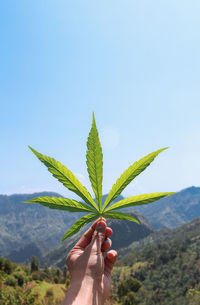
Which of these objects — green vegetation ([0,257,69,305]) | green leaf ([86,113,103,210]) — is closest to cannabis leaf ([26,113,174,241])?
green leaf ([86,113,103,210])

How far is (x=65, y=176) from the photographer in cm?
185

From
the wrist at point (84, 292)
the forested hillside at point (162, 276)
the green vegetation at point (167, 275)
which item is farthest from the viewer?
the green vegetation at point (167, 275)

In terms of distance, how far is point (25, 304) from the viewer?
37.1 feet

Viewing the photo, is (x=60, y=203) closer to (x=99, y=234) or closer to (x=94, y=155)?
(x=94, y=155)

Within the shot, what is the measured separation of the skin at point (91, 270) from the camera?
86.4 inches

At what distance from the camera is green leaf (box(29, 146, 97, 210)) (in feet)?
6.01

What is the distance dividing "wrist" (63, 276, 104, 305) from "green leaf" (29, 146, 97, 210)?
1048 millimetres

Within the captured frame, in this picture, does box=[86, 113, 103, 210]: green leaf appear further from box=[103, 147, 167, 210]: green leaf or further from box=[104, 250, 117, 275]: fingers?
box=[104, 250, 117, 275]: fingers

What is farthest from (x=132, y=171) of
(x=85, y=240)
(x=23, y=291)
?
(x=23, y=291)

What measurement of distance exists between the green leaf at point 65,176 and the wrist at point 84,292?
1048mm

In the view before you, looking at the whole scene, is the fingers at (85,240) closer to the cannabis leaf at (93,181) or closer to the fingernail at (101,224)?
the fingernail at (101,224)

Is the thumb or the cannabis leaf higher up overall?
the cannabis leaf

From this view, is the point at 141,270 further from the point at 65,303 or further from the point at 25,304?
the point at 65,303

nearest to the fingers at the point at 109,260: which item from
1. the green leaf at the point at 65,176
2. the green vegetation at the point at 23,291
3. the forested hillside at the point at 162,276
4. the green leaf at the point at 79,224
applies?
the green leaf at the point at 79,224
